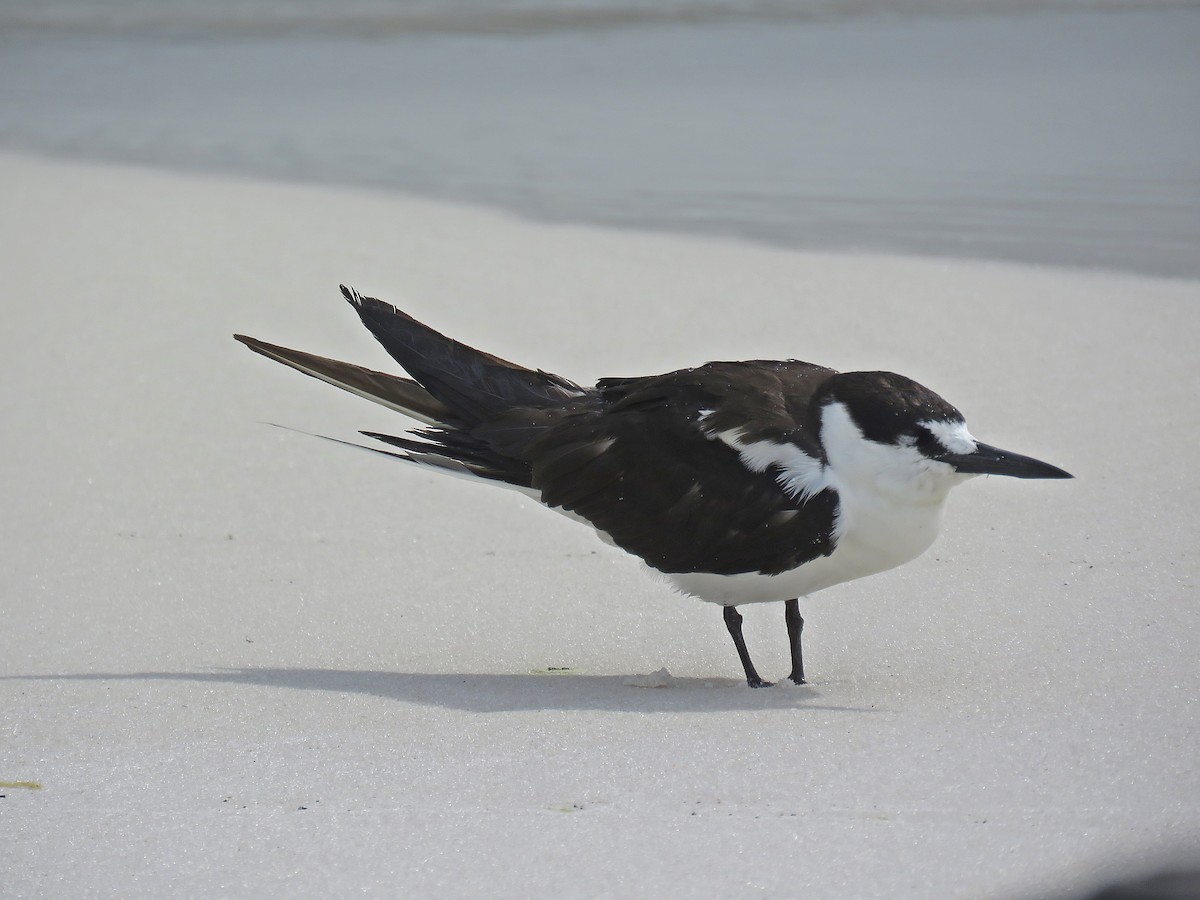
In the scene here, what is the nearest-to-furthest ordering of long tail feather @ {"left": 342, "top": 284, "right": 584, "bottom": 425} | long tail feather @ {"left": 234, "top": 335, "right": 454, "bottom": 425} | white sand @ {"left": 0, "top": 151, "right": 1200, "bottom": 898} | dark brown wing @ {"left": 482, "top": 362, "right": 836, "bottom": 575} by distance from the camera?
white sand @ {"left": 0, "top": 151, "right": 1200, "bottom": 898}
dark brown wing @ {"left": 482, "top": 362, "right": 836, "bottom": 575}
long tail feather @ {"left": 234, "top": 335, "right": 454, "bottom": 425}
long tail feather @ {"left": 342, "top": 284, "right": 584, "bottom": 425}

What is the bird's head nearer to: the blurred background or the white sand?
the white sand

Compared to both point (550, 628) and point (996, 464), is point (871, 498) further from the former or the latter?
point (550, 628)

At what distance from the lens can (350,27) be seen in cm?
1498

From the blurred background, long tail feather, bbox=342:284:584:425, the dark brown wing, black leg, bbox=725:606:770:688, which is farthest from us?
the blurred background

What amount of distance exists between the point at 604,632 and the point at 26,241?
4.39m

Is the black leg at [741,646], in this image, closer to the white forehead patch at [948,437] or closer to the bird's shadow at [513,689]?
the bird's shadow at [513,689]

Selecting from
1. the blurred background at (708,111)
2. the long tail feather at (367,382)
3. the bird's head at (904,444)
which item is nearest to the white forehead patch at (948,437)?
the bird's head at (904,444)

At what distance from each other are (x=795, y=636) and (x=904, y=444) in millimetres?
530

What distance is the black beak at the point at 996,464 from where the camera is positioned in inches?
126

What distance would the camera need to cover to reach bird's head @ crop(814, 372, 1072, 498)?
10.5 ft

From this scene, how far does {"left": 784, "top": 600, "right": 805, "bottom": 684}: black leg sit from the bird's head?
0.38 m

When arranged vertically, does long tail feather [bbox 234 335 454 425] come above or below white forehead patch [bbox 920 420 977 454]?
above

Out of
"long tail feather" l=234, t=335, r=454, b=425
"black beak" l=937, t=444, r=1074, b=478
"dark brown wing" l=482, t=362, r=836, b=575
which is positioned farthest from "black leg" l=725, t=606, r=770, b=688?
"long tail feather" l=234, t=335, r=454, b=425

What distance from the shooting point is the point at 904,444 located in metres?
3.24
